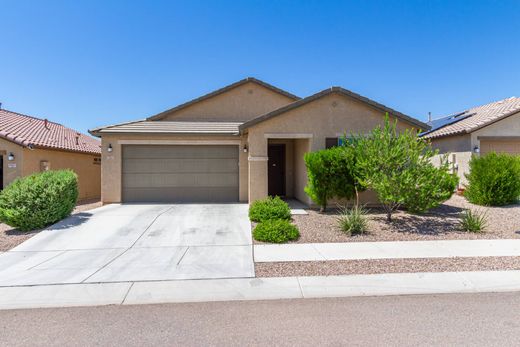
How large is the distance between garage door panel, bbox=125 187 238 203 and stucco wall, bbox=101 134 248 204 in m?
0.47

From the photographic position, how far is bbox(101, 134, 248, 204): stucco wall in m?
12.3

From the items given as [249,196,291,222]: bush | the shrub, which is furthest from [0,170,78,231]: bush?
the shrub

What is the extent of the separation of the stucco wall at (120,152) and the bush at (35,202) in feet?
10.0

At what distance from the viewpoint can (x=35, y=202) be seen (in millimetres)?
8250

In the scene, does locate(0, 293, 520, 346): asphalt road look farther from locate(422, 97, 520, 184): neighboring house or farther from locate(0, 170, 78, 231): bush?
locate(422, 97, 520, 184): neighboring house

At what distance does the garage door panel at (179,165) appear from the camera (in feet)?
41.2

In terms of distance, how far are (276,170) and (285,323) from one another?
35.1 feet

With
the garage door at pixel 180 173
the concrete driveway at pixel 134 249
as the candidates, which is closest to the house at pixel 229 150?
the garage door at pixel 180 173

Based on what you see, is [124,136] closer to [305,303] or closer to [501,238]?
[305,303]

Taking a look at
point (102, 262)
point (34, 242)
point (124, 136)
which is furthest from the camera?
point (124, 136)

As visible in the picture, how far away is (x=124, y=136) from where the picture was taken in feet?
40.6

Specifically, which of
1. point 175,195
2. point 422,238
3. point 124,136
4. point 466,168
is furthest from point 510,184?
point 124,136

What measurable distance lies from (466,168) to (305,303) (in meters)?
13.3

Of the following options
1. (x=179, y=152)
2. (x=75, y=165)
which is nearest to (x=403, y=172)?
(x=179, y=152)
